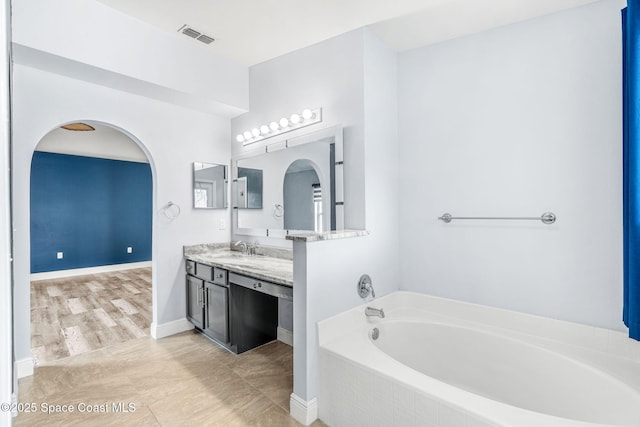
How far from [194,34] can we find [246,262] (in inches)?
76.4

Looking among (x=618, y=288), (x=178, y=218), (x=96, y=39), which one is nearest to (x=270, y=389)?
(x=178, y=218)

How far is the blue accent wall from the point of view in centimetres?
539

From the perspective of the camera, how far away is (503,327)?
82.4 inches

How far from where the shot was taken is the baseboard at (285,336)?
2904mm

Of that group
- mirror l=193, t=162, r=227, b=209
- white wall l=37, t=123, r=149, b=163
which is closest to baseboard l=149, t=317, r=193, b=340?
mirror l=193, t=162, r=227, b=209

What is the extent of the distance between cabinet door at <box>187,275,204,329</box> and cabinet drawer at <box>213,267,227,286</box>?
Result: 0.89ft

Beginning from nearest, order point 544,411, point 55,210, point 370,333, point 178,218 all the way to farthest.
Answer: point 544,411 < point 370,333 < point 178,218 < point 55,210

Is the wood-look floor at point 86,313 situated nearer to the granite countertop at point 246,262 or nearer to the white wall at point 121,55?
the granite countertop at point 246,262

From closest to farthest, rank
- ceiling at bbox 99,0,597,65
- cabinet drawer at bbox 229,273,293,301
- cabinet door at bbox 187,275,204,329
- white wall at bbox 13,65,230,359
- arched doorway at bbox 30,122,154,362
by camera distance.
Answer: ceiling at bbox 99,0,597,65, cabinet drawer at bbox 229,273,293,301, white wall at bbox 13,65,230,359, cabinet door at bbox 187,275,204,329, arched doorway at bbox 30,122,154,362

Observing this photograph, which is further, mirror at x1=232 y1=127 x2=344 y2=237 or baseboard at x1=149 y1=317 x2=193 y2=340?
baseboard at x1=149 y1=317 x2=193 y2=340

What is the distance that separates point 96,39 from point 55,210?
4.58 metres

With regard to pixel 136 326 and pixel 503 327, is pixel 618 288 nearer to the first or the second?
pixel 503 327

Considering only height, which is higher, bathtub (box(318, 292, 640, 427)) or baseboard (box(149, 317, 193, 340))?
bathtub (box(318, 292, 640, 427))

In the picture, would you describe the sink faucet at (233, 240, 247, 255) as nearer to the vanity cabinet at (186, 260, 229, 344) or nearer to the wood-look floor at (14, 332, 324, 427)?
the vanity cabinet at (186, 260, 229, 344)
